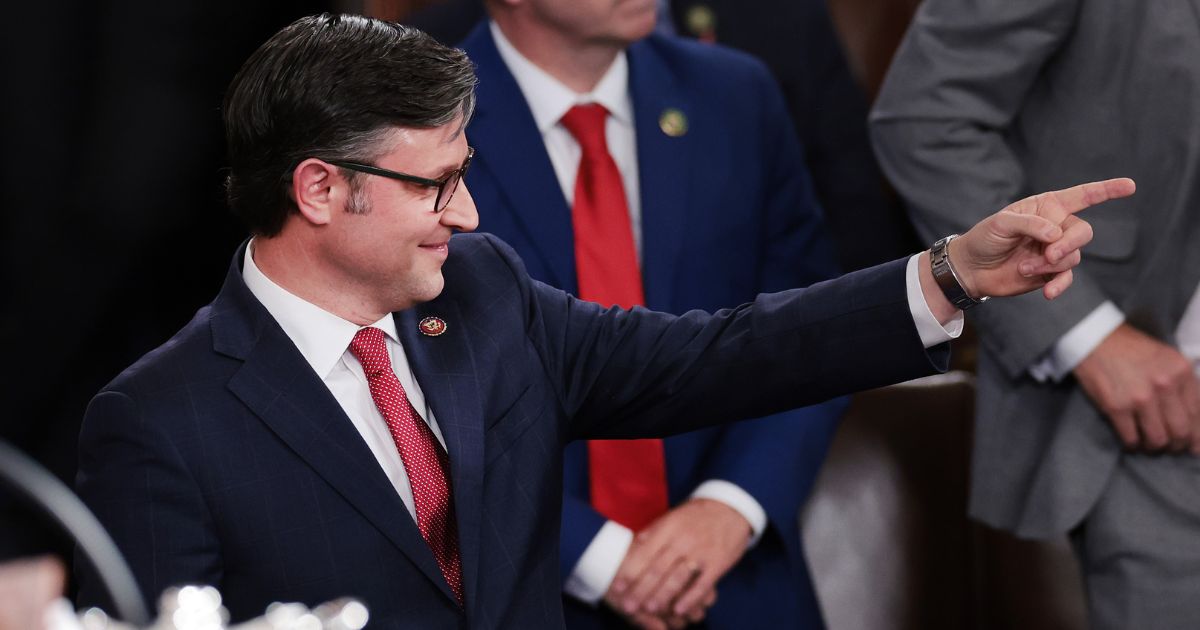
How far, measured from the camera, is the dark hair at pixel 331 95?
137 centimetres

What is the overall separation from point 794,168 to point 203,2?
1.00 meters

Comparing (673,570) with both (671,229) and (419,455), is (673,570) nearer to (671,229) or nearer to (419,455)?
(671,229)

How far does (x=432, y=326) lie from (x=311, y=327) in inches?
4.8

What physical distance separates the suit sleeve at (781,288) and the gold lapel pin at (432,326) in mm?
585

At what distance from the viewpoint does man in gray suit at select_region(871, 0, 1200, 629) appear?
5.67 feet

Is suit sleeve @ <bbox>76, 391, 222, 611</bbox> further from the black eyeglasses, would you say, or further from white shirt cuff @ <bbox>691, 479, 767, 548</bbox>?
white shirt cuff @ <bbox>691, 479, 767, 548</bbox>

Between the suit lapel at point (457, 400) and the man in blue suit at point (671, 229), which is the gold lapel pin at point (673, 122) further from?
the suit lapel at point (457, 400)

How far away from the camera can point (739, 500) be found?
1938 millimetres

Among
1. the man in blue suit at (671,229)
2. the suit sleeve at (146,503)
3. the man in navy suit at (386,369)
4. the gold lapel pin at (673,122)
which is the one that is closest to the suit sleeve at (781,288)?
the man in blue suit at (671,229)

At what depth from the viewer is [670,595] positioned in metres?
1.86

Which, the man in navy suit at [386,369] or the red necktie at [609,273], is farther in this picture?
the red necktie at [609,273]

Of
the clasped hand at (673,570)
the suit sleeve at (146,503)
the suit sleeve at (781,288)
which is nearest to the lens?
the suit sleeve at (146,503)

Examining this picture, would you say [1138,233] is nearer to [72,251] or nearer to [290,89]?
[290,89]

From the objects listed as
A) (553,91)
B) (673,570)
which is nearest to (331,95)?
(553,91)
